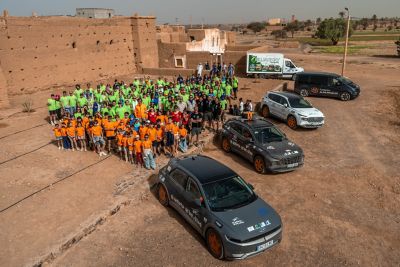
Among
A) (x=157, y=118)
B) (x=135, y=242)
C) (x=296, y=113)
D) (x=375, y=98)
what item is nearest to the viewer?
(x=135, y=242)

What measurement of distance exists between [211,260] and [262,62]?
2421cm

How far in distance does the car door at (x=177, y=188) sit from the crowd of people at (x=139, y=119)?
2684mm

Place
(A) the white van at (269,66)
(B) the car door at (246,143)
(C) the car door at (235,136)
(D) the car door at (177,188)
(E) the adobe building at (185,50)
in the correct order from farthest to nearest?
(E) the adobe building at (185,50)
(A) the white van at (269,66)
(C) the car door at (235,136)
(B) the car door at (246,143)
(D) the car door at (177,188)

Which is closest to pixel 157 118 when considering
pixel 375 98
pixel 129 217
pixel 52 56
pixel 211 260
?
pixel 129 217

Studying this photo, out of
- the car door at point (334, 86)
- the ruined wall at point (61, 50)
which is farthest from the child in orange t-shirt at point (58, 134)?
the car door at point (334, 86)

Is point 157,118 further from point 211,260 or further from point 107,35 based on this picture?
point 107,35

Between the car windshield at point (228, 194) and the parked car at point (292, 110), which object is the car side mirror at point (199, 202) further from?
the parked car at point (292, 110)

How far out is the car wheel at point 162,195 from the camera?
1036 cm

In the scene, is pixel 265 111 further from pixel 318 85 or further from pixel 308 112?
pixel 318 85

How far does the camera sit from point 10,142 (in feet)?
48.6

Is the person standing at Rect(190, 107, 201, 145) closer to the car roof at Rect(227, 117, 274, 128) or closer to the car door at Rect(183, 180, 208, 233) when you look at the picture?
the car roof at Rect(227, 117, 274, 128)

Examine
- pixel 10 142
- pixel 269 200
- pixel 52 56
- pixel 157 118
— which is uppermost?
pixel 52 56

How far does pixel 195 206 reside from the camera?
8.81 m

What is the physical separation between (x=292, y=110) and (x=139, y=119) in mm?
7985
